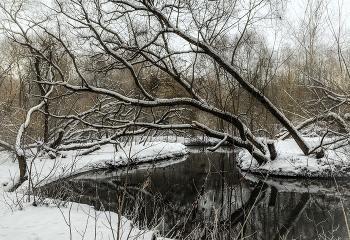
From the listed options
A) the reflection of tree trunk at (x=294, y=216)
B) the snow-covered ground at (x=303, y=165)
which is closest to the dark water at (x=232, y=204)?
the reflection of tree trunk at (x=294, y=216)

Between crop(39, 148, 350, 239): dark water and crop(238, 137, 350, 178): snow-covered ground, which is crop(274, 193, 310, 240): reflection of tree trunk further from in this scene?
crop(238, 137, 350, 178): snow-covered ground

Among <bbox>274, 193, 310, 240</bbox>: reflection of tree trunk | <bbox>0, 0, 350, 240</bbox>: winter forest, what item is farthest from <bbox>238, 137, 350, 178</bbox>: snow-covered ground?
<bbox>274, 193, 310, 240</bbox>: reflection of tree trunk

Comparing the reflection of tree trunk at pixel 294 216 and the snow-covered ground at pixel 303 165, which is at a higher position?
the snow-covered ground at pixel 303 165

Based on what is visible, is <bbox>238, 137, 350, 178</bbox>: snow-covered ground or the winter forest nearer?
the winter forest

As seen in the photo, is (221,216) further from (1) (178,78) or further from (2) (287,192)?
(1) (178,78)

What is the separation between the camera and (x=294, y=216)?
5.71m

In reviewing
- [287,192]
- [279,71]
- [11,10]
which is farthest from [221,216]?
[279,71]

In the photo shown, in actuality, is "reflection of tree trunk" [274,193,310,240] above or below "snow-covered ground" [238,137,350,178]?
below

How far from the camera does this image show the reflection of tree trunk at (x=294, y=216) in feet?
16.0

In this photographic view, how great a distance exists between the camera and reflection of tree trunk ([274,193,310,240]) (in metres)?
4.87

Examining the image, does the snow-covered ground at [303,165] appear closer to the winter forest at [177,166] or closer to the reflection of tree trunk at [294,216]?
the winter forest at [177,166]

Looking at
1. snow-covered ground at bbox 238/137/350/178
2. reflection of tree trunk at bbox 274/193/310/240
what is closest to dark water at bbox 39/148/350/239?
reflection of tree trunk at bbox 274/193/310/240

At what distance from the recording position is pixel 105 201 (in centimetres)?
685

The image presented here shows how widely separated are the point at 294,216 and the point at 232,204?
5.45 feet
